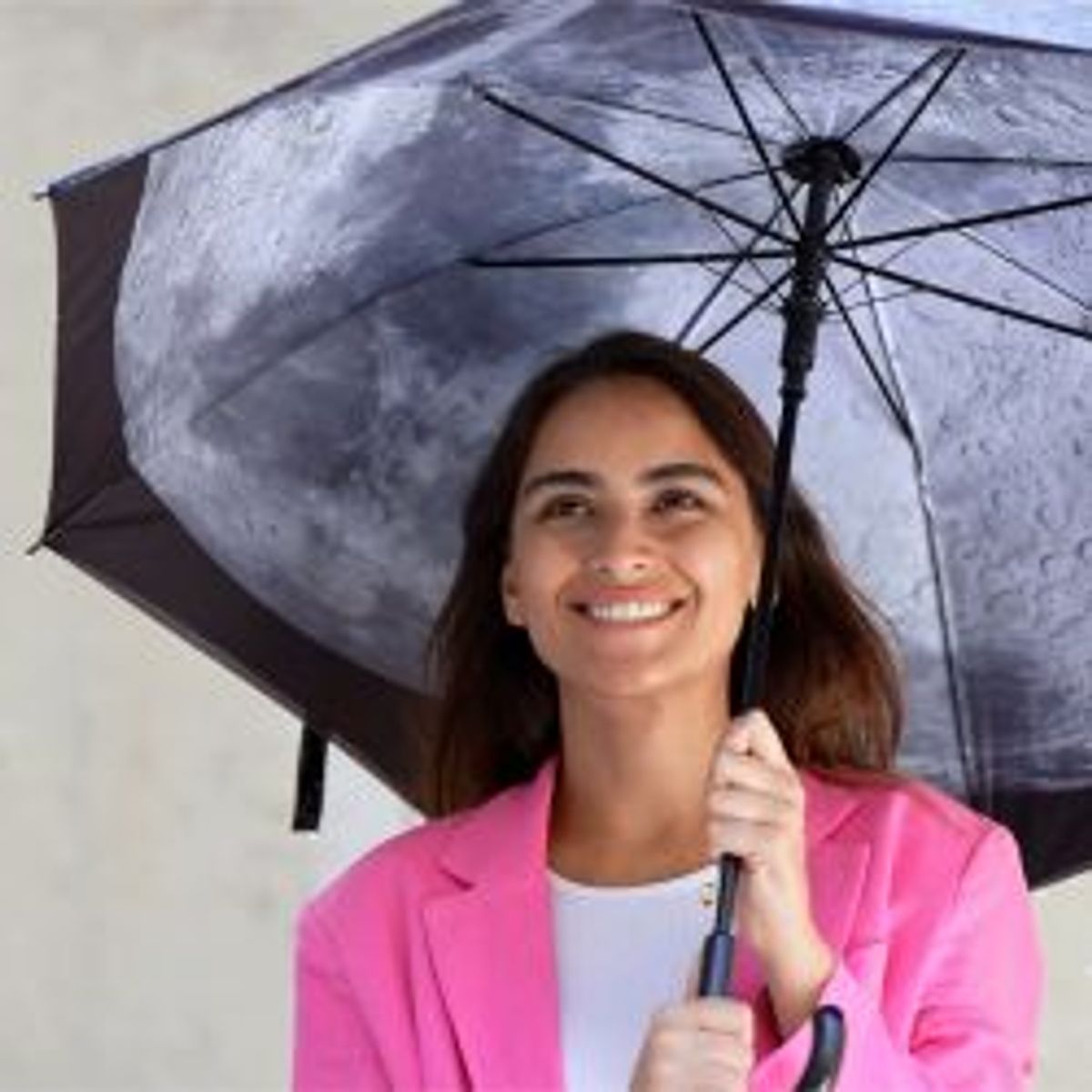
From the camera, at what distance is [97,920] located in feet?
15.7

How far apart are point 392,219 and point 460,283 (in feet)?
0.56

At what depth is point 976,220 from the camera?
2.79 metres

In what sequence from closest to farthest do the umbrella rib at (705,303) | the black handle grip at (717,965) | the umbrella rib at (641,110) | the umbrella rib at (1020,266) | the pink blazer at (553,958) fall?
1. the black handle grip at (717,965)
2. the pink blazer at (553,958)
3. the umbrella rib at (641,110)
4. the umbrella rib at (1020,266)
5. the umbrella rib at (705,303)

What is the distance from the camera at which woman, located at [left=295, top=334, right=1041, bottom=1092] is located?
2494 mm

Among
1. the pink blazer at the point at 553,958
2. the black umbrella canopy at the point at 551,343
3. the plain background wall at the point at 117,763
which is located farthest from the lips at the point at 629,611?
the plain background wall at the point at 117,763

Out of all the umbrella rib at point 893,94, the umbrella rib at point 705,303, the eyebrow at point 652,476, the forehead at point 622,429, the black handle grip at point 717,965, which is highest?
the umbrella rib at point 705,303

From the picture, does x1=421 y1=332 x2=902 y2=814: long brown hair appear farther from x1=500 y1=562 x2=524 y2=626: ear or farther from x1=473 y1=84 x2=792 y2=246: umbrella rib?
x1=473 y1=84 x2=792 y2=246: umbrella rib

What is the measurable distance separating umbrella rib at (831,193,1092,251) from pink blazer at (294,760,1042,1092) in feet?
1.80

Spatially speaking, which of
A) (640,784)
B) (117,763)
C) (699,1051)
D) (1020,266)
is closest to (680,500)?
(640,784)

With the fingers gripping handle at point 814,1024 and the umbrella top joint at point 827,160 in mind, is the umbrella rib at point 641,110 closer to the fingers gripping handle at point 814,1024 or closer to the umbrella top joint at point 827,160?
the umbrella top joint at point 827,160

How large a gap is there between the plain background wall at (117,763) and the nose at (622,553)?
214cm

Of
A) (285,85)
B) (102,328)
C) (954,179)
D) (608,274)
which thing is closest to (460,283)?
A: (608,274)

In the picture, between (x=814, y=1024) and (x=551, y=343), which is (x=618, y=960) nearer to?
(x=814, y=1024)

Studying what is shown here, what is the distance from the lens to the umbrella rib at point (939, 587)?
3.12 meters
